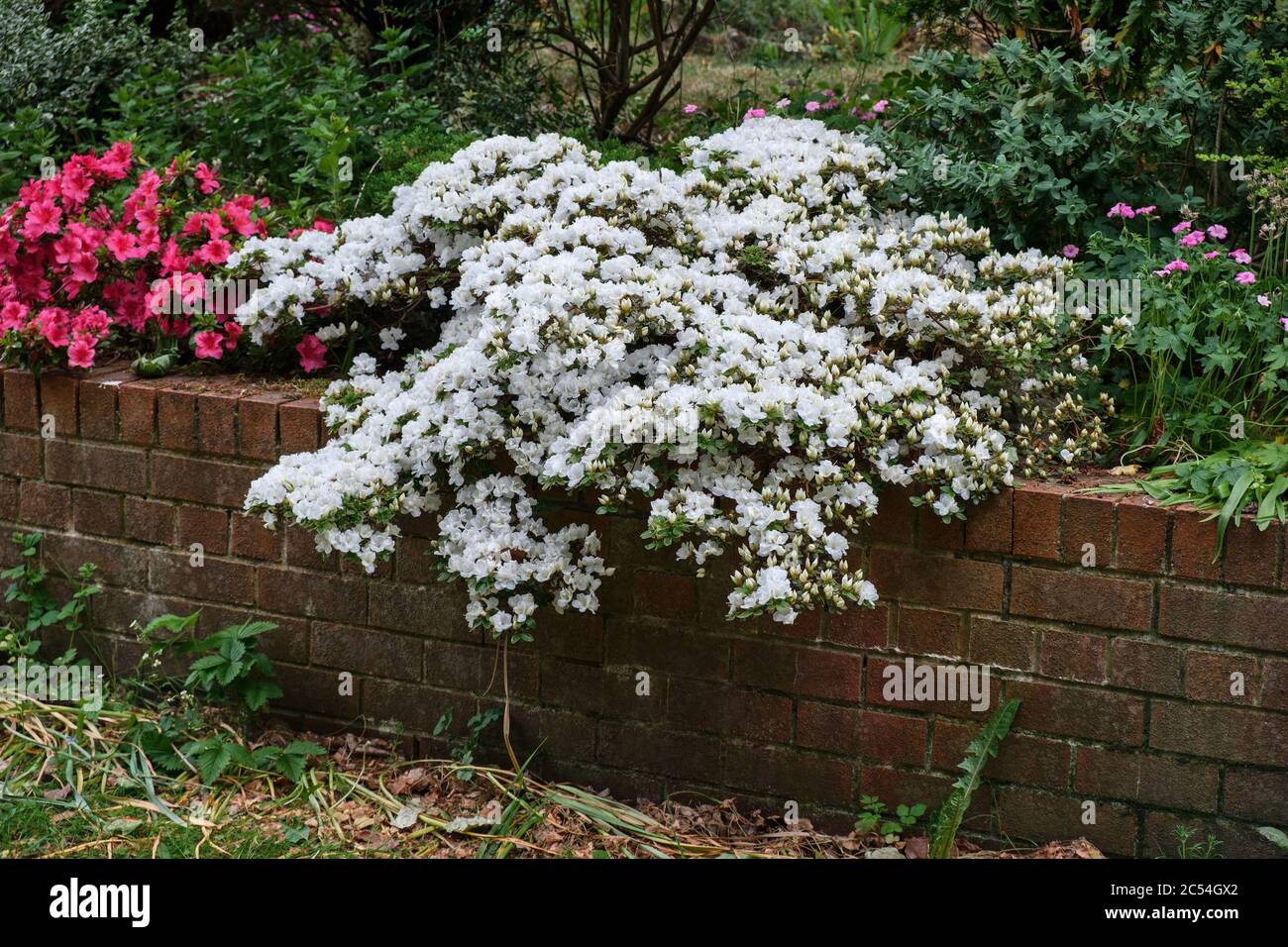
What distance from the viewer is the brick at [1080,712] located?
2785 mm

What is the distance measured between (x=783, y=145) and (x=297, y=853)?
86.6 inches

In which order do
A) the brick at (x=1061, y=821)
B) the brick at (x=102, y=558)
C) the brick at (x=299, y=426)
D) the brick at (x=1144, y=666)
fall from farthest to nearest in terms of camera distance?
the brick at (x=102, y=558), the brick at (x=299, y=426), the brick at (x=1061, y=821), the brick at (x=1144, y=666)

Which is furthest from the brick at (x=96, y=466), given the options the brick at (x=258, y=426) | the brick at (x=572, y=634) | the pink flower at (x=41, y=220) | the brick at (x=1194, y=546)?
the brick at (x=1194, y=546)

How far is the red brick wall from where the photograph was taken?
2.73m

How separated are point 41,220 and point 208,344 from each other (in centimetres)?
67

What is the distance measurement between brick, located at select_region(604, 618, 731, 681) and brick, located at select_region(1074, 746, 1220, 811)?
0.68 meters

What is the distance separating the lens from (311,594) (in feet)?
11.2

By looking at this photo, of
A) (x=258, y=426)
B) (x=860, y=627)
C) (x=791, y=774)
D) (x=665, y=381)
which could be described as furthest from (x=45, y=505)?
(x=860, y=627)

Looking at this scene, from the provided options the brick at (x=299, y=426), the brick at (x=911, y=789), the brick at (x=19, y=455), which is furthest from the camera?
the brick at (x=19, y=455)

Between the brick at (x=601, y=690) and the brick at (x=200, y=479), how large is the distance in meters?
0.95

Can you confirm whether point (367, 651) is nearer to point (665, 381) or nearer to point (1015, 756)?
point (665, 381)

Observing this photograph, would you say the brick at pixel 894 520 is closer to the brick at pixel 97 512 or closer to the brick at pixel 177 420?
the brick at pixel 177 420

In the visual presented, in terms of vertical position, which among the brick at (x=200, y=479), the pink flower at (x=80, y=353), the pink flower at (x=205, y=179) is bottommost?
the brick at (x=200, y=479)
